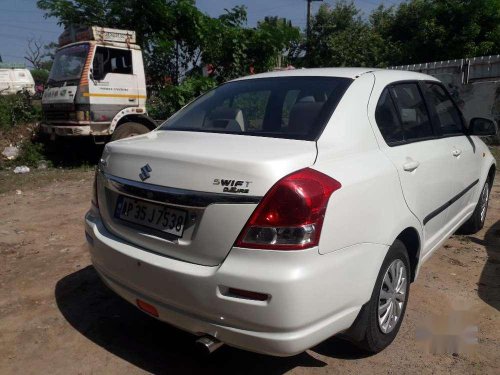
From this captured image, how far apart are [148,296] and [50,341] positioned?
0.96 metres

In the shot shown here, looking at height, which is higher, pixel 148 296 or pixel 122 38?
pixel 122 38

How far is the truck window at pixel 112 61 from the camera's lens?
331 inches

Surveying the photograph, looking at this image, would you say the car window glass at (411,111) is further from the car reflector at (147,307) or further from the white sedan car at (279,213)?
the car reflector at (147,307)

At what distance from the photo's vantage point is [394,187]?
A: 244 cm

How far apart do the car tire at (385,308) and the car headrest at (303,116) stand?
0.82m

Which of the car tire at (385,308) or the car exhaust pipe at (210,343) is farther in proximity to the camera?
the car tire at (385,308)

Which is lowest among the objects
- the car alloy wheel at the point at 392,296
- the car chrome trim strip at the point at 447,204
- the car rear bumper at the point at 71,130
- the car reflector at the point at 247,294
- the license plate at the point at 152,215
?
the car alloy wheel at the point at 392,296

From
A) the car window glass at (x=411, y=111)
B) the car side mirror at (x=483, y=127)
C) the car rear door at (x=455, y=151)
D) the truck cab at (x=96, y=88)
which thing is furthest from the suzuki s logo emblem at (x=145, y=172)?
the truck cab at (x=96, y=88)

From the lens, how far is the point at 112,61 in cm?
872

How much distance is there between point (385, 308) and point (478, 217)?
2.61 meters

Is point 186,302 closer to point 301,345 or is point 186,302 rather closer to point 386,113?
point 301,345

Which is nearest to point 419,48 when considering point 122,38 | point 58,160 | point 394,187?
point 122,38

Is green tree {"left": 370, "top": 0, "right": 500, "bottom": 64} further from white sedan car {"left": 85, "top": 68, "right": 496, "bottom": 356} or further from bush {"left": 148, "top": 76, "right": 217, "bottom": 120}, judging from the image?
white sedan car {"left": 85, "top": 68, "right": 496, "bottom": 356}

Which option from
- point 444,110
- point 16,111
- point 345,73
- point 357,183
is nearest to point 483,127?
point 444,110
